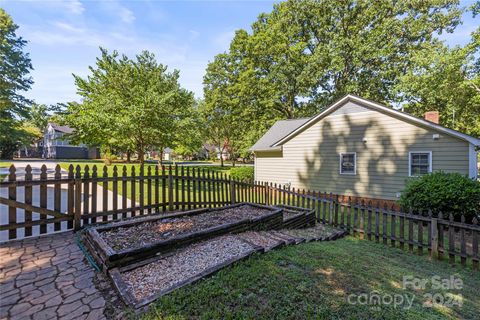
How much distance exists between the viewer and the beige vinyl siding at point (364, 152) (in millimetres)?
9180

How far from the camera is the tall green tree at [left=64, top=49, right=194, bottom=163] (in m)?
10.7

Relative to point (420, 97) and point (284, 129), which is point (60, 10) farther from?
point (420, 97)

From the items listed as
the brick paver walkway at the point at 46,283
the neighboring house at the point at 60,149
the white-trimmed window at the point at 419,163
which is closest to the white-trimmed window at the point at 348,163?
the white-trimmed window at the point at 419,163

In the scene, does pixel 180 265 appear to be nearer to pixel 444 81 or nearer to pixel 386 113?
pixel 386 113

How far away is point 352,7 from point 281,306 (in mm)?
24700

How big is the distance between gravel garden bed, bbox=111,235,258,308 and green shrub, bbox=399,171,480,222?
5494 millimetres

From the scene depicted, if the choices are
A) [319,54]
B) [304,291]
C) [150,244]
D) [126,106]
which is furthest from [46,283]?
[319,54]

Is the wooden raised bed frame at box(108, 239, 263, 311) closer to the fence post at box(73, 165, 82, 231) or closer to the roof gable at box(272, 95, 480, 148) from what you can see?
the fence post at box(73, 165, 82, 231)

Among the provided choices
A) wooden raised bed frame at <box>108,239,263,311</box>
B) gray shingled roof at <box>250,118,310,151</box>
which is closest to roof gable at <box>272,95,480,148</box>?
gray shingled roof at <box>250,118,310,151</box>

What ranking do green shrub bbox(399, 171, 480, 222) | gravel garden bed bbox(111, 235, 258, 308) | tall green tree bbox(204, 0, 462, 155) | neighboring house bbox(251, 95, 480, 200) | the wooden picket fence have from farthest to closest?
1. tall green tree bbox(204, 0, 462, 155)
2. neighboring house bbox(251, 95, 480, 200)
3. green shrub bbox(399, 171, 480, 222)
4. the wooden picket fence
5. gravel garden bed bbox(111, 235, 258, 308)

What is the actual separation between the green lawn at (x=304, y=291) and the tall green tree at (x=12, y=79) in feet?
73.9

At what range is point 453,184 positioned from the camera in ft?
21.8

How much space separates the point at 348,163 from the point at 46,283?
11571 millimetres

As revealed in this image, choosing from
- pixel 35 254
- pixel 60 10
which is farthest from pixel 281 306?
pixel 60 10
